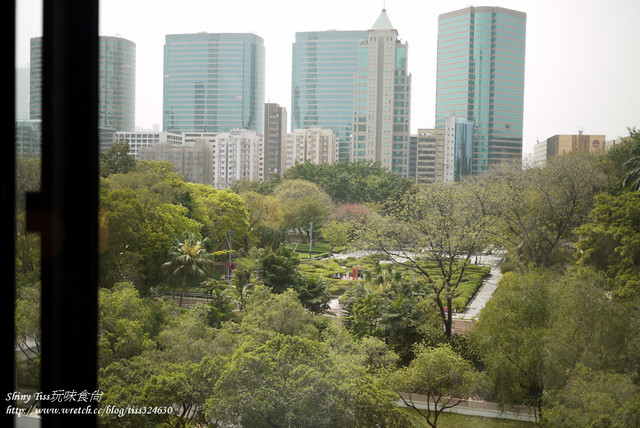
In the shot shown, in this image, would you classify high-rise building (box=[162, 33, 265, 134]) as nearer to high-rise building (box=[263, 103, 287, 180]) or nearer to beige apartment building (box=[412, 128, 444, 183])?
high-rise building (box=[263, 103, 287, 180])

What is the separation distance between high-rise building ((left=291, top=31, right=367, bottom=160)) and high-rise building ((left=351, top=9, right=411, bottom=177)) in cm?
43

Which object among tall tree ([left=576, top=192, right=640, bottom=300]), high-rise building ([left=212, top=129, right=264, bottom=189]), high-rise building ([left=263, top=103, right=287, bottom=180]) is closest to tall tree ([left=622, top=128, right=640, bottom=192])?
tall tree ([left=576, top=192, right=640, bottom=300])

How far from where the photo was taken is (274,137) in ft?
Result: 50.1

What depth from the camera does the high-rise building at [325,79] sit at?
12.3m

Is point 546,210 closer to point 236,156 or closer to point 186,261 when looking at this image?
point 186,261

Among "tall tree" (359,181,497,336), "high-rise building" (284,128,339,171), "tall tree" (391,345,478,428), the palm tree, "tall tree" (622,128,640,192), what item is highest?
"high-rise building" (284,128,339,171)

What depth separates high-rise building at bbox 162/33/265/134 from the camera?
10.5 m

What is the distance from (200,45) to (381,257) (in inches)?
285

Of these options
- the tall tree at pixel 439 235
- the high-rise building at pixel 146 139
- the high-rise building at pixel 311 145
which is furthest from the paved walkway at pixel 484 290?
the high-rise building at pixel 311 145

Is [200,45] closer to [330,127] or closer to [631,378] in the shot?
[330,127]

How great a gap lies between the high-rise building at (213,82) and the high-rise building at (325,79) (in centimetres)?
100

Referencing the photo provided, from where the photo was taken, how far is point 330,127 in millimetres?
16406

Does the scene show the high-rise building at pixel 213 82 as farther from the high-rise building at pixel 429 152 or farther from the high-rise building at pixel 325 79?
the high-rise building at pixel 429 152

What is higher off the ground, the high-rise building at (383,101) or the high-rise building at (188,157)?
the high-rise building at (383,101)
